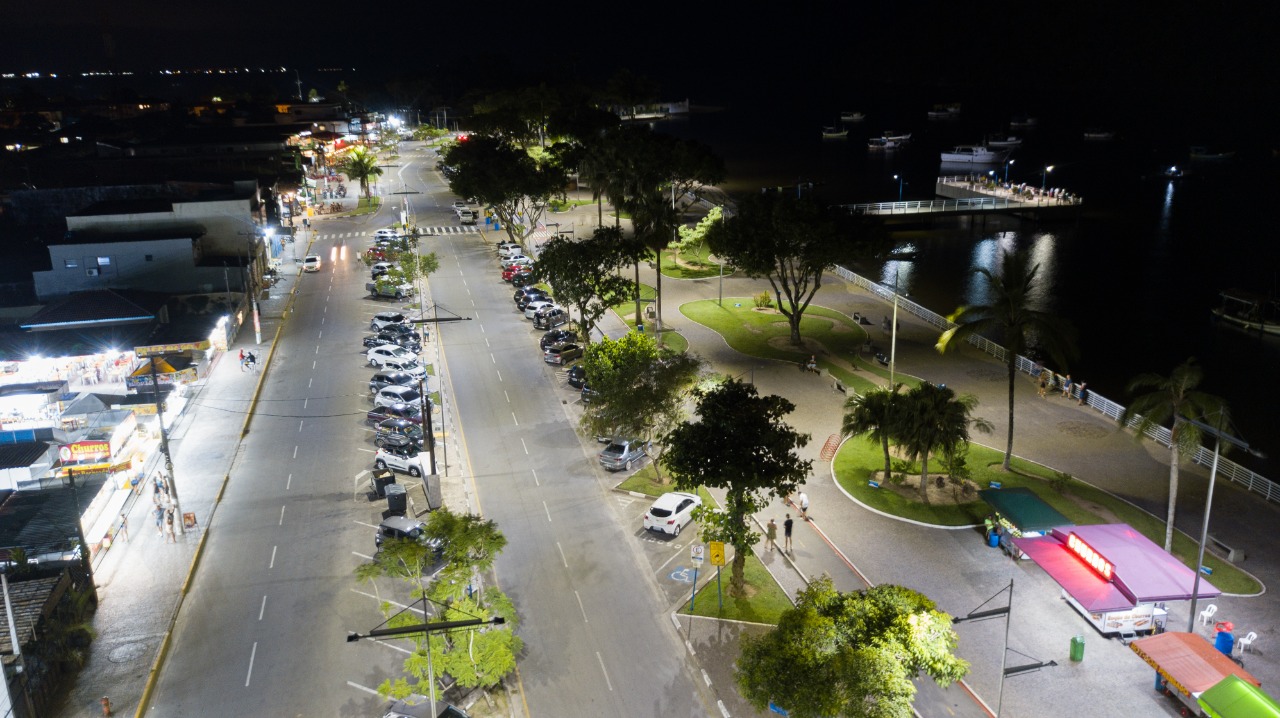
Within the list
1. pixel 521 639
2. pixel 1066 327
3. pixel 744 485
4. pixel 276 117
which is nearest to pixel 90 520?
pixel 521 639

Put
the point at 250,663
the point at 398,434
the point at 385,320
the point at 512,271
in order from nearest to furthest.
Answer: the point at 250,663 → the point at 398,434 → the point at 385,320 → the point at 512,271

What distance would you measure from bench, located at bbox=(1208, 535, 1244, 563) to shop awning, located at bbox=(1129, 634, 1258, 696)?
742 centimetres

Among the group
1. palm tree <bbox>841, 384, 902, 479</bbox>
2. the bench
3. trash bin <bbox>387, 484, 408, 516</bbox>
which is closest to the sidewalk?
trash bin <bbox>387, 484, 408, 516</bbox>

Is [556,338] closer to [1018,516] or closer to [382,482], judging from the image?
[382,482]

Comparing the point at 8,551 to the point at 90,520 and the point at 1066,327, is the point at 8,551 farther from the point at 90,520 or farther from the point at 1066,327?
the point at 1066,327

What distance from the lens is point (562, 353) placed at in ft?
188

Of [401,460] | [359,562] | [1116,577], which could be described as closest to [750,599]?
[1116,577]

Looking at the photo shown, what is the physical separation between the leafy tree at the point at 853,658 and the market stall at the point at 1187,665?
760 centimetres

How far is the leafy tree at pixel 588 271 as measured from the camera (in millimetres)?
54719

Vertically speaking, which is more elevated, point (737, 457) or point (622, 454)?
point (737, 457)

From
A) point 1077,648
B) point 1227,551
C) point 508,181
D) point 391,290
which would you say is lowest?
point 1077,648

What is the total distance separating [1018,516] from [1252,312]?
2130 inches

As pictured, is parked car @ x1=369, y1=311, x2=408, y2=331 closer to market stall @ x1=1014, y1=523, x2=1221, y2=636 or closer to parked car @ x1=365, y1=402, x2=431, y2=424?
parked car @ x1=365, y1=402, x2=431, y2=424

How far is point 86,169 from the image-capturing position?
103m
